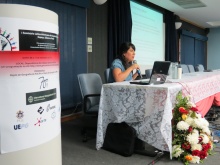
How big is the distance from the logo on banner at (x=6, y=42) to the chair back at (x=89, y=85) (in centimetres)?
181

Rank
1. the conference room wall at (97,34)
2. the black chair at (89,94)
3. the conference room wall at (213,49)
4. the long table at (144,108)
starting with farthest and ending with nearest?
1. the conference room wall at (213,49)
2. the conference room wall at (97,34)
3. the black chair at (89,94)
4. the long table at (144,108)

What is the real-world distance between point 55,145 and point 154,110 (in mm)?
1126

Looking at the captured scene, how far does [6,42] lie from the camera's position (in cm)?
101

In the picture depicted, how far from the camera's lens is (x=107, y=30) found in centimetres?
485

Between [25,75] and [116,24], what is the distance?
13.0ft

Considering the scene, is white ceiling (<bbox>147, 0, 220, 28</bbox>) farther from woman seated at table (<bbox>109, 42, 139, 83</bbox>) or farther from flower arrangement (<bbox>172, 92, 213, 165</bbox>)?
flower arrangement (<bbox>172, 92, 213, 165</bbox>)

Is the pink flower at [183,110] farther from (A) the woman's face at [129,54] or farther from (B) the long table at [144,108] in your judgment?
(A) the woman's face at [129,54]

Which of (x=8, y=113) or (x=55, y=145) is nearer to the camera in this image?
(x=8, y=113)

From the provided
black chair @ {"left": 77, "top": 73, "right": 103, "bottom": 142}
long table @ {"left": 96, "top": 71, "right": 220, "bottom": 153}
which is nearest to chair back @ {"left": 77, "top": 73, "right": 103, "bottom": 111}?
black chair @ {"left": 77, "top": 73, "right": 103, "bottom": 142}

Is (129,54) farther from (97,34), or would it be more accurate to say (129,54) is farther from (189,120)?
(97,34)

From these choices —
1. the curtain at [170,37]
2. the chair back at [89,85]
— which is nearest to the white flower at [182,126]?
the chair back at [89,85]

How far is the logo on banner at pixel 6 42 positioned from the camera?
1.01m

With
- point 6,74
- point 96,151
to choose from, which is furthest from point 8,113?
point 96,151

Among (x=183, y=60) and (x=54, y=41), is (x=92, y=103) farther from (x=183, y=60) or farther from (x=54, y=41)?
(x=183, y=60)
